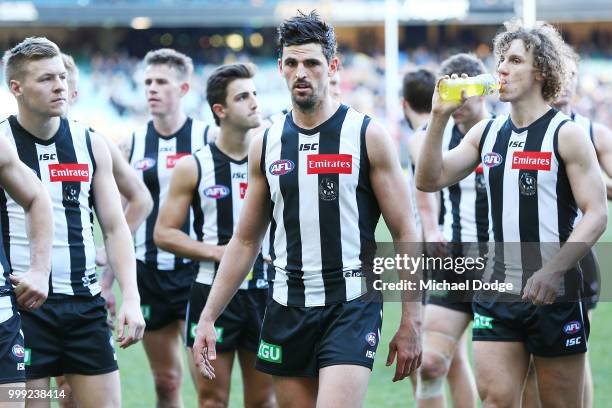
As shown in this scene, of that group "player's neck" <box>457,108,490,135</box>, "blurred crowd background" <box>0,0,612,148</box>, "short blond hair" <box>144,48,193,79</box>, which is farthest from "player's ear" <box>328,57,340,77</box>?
"blurred crowd background" <box>0,0,612,148</box>

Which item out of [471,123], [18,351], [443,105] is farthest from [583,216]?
[18,351]

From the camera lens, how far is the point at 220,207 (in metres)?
6.43

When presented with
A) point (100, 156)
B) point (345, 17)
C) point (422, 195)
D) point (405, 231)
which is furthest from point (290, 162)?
point (345, 17)

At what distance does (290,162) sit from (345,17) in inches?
1215

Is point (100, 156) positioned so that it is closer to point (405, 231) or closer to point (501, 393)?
point (405, 231)

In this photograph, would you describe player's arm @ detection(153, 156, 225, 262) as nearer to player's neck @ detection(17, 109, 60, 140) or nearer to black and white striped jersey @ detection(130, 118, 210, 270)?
black and white striped jersey @ detection(130, 118, 210, 270)

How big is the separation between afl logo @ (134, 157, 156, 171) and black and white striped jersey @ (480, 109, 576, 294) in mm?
2810

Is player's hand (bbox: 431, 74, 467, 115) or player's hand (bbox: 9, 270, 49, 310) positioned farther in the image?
player's hand (bbox: 431, 74, 467, 115)

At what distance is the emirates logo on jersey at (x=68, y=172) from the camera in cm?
532

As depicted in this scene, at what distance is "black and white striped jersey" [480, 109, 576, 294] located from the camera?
5.14 m

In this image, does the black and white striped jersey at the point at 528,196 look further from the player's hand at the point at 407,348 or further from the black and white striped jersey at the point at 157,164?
the black and white striped jersey at the point at 157,164

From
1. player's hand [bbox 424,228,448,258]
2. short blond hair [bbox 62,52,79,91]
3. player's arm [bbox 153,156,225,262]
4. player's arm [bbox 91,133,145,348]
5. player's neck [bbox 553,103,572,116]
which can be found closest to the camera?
player's arm [bbox 91,133,145,348]

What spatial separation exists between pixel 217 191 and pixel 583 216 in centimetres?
239

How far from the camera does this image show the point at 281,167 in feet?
15.9
